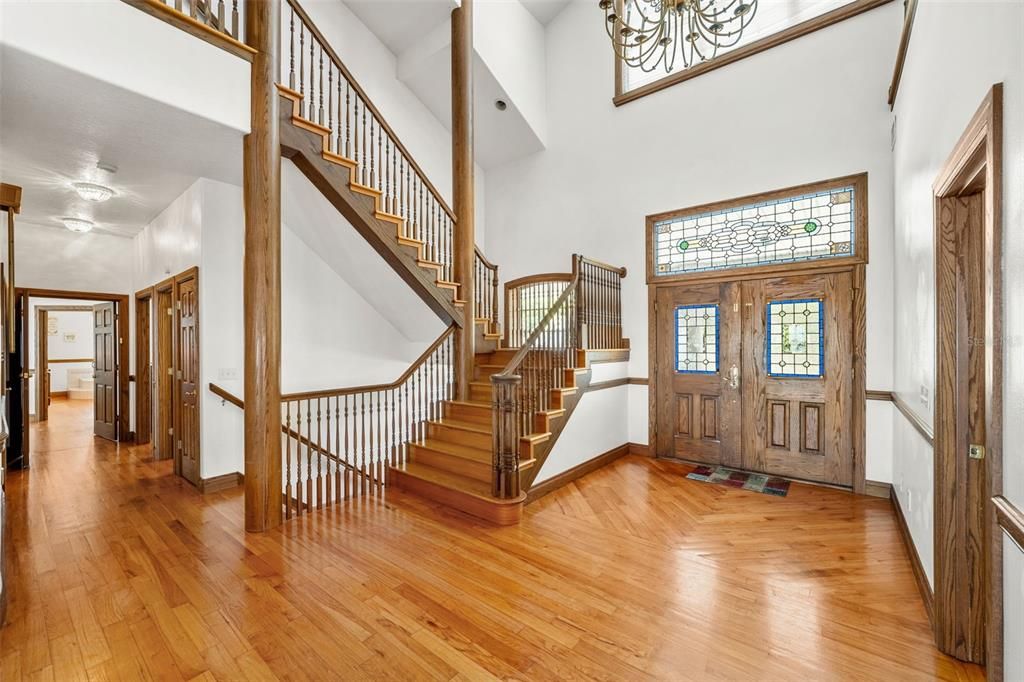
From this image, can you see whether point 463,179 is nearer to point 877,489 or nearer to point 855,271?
point 855,271

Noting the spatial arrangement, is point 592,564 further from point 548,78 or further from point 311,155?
point 548,78

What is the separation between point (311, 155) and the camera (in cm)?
356

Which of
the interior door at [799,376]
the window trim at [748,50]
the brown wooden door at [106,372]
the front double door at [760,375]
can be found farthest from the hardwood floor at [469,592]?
the window trim at [748,50]

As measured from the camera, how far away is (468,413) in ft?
14.6

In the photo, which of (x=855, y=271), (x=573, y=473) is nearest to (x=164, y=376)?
(x=573, y=473)

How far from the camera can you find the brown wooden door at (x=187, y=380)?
A: 14.1 feet

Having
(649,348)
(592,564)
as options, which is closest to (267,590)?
(592,564)

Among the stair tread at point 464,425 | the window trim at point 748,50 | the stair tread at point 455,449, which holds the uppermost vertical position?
the window trim at point 748,50

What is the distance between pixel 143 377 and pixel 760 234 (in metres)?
7.70

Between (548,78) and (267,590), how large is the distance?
6567mm

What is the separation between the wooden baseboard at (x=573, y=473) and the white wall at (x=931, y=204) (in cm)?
239

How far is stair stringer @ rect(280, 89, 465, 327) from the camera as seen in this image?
11.4 feet

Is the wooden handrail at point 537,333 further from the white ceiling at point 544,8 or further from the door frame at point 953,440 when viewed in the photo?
the white ceiling at point 544,8

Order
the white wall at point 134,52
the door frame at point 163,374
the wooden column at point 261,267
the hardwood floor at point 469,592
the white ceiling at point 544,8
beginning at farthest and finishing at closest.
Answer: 1. the white ceiling at point 544,8
2. the door frame at point 163,374
3. the wooden column at point 261,267
4. the white wall at point 134,52
5. the hardwood floor at point 469,592
